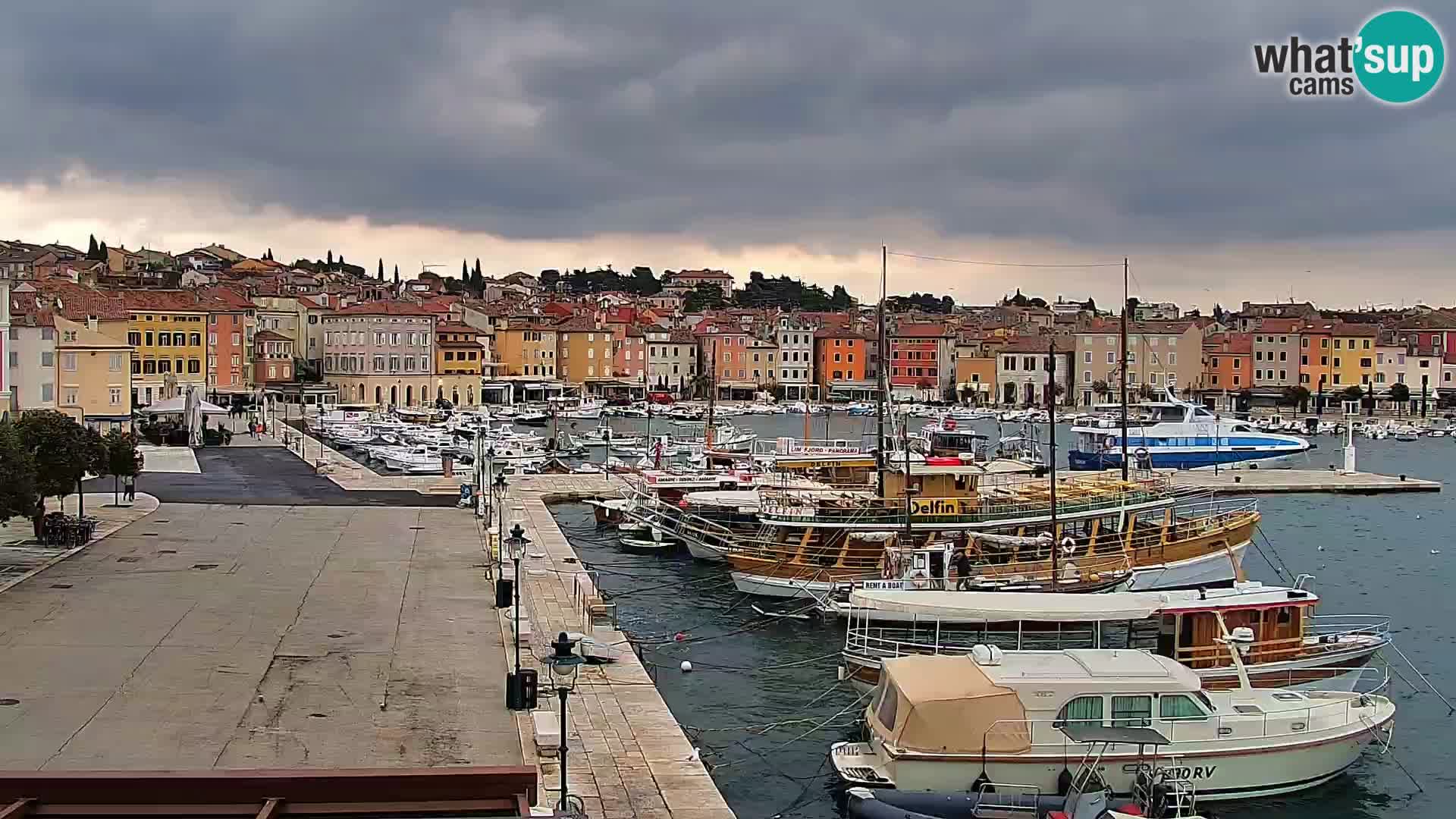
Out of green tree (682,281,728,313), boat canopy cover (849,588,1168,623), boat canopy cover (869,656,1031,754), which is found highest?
green tree (682,281,728,313)

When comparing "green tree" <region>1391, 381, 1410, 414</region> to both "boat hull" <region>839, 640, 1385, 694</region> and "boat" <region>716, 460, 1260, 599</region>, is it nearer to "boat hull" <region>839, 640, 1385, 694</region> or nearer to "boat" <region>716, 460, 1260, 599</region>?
"boat" <region>716, 460, 1260, 599</region>

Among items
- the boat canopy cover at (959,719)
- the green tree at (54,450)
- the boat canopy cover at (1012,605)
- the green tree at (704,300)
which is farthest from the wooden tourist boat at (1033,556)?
the green tree at (704,300)

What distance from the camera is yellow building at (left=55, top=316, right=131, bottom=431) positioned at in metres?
51.0

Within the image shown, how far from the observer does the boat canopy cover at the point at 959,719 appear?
48.1 ft

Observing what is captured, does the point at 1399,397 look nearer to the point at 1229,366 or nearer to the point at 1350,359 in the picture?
the point at 1350,359

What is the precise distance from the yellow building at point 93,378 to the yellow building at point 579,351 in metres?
62.8

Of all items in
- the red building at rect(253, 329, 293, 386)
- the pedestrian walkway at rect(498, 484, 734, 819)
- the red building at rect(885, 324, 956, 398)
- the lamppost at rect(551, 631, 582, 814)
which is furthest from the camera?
the red building at rect(885, 324, 956, 398)

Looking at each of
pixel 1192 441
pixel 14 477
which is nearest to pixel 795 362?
pixel 1192 441

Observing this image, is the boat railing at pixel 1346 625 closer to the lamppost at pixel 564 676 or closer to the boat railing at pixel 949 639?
the boat railing at pixel 949 639

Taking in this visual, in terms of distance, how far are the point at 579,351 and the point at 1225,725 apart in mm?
102802

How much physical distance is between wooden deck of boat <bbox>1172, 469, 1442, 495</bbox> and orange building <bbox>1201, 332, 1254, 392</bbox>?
56.7 m

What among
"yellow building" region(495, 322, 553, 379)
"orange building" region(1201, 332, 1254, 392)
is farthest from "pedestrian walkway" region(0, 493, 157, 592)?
"orange building" region(1201, 332, 1254, 392)

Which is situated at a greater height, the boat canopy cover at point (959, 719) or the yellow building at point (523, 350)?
the yellow building at point (523, 350)

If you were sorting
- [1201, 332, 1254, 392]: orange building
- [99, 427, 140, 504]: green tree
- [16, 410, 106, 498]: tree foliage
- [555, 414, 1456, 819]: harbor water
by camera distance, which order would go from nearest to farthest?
[555, 414, 1456, 819]: harbor water, [16, 410, 106, 498]: tree foliage, [99, 427, 140, 504]: green tree, [1201, 332, 1254, 392]: orange building
